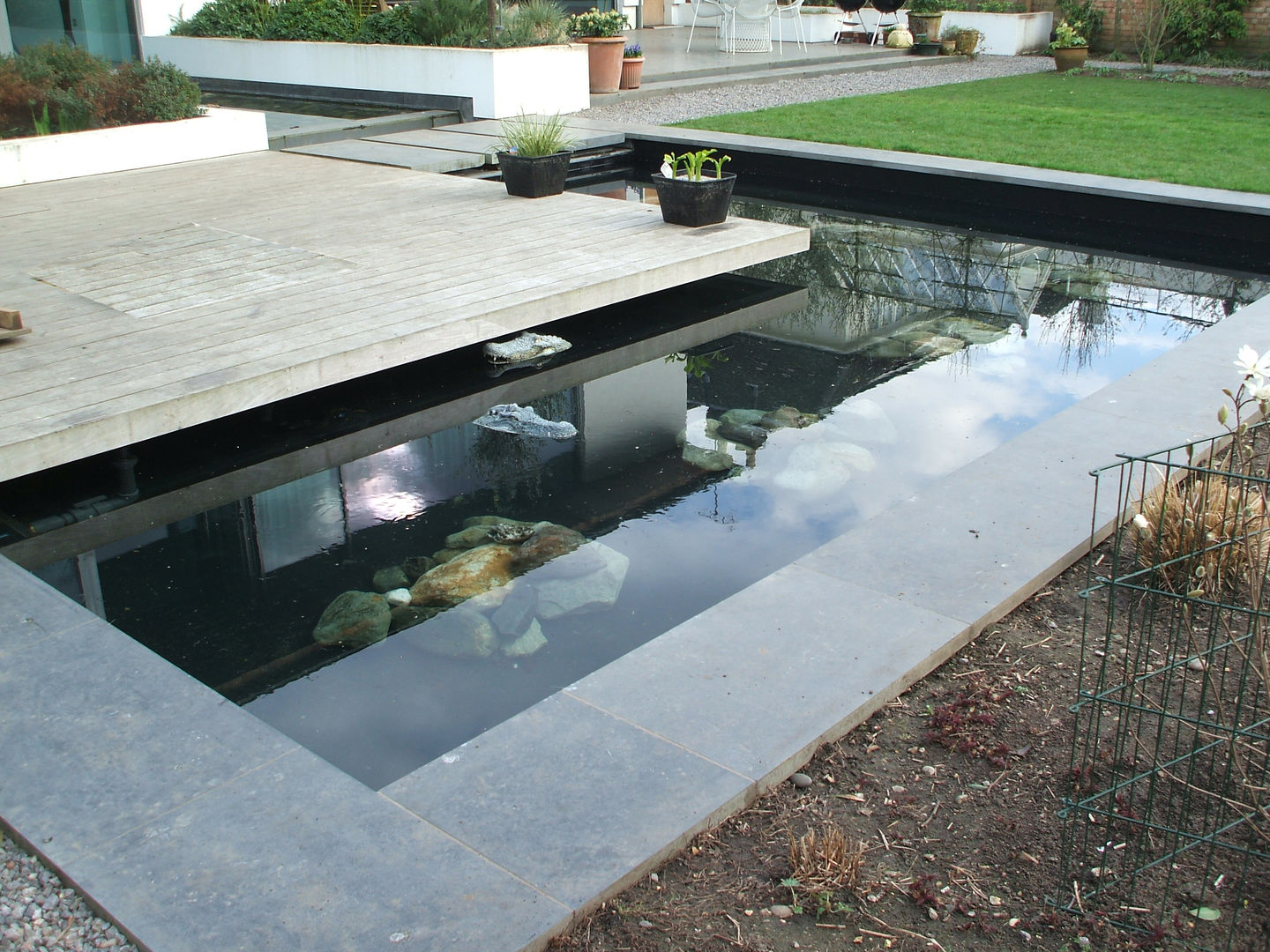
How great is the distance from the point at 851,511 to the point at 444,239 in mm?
2896

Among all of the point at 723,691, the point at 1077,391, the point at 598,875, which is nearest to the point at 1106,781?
the point at 723,691

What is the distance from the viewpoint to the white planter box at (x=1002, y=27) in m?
16.9

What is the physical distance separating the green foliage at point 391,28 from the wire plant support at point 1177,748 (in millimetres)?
9557

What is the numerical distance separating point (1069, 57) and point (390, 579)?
558 inches

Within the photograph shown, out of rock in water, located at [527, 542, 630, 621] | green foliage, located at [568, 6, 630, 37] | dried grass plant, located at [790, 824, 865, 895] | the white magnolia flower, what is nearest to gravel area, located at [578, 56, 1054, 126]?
green foliage, located at [568, 6, 630, 37]

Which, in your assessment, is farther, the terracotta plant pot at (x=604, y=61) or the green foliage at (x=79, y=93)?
the terracotta plant pot at (x=604, y=61)

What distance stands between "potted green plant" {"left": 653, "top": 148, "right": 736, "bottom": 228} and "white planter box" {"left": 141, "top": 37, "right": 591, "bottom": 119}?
3990mm

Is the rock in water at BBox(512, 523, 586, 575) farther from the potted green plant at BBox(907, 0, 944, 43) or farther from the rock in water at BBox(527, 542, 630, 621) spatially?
the potted green plant at BBox(907, 0, 944, 43)

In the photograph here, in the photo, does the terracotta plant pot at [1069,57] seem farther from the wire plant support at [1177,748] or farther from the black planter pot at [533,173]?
the wire plant support at [1177,748]

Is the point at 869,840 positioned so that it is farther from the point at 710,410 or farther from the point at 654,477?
the point at 710,410

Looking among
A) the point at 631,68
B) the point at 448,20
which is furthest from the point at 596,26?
the point at 448,20

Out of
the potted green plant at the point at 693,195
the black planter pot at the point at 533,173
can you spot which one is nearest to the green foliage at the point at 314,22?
the black planter pot at the point at 533,173

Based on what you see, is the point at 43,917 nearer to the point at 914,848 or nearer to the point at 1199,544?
the point at 914,848

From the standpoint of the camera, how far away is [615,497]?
4.04 metres
